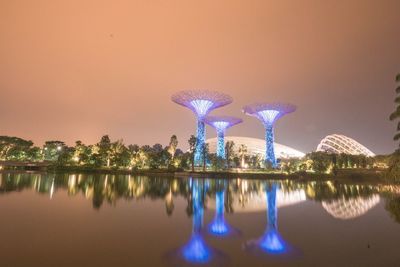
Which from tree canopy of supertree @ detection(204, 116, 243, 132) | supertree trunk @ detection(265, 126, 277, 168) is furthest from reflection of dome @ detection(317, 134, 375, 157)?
tree canopy of supertree @ detection(204, 116, 243, 132)

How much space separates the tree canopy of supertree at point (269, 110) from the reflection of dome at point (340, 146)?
60.3m

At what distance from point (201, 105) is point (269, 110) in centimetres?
1954

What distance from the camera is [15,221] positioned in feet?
45.2

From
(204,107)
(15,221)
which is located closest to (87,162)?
(204,107)

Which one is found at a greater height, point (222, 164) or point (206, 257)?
point (222, 164)

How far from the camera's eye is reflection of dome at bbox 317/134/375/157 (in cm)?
12731

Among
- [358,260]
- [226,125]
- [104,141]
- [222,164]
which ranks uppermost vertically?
[226,125]

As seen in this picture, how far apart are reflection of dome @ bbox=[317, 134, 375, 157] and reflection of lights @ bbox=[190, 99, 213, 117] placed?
253 feet

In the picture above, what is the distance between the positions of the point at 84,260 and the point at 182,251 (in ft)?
10.8

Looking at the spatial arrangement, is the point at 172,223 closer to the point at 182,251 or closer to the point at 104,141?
the point at 182,251

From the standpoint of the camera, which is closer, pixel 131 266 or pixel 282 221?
pixel 131 266

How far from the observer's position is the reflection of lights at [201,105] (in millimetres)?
74250

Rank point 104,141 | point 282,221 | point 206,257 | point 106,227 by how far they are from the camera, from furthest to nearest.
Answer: point 104,141
point 282,221
point 106,227
point 206,257

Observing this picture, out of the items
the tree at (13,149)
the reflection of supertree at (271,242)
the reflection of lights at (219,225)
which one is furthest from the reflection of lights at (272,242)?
the tree at (13,149)
